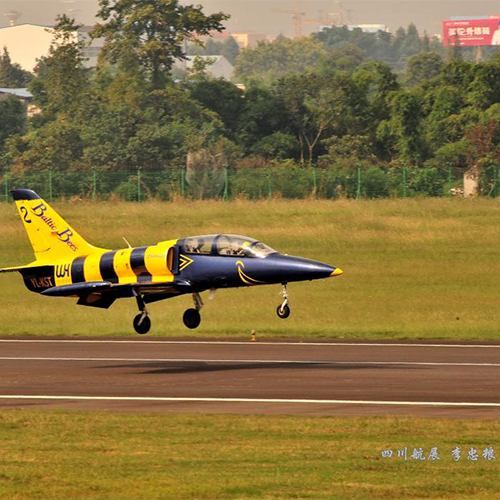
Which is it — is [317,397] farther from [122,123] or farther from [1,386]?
[122,123]

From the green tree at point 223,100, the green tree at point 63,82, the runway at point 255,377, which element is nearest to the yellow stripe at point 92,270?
the runway at point 255,377

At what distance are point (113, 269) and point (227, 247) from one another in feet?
12.3

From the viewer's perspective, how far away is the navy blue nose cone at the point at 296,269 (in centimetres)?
3588

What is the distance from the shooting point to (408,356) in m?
40.9

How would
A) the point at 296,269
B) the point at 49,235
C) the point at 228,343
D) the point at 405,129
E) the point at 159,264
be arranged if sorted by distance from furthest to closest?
the point at 405,129 < the point at 228,343 < the point at 49,235 < the point at 159,264 < the point at 296,269

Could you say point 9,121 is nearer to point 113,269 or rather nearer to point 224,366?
point 113,269

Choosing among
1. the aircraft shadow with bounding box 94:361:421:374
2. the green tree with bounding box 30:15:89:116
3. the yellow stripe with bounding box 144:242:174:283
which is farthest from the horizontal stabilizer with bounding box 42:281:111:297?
the green tree with bounding box 30:15:89:116

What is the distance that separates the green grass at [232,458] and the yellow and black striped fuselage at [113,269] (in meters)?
9.10

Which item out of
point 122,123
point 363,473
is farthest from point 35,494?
point 122,123

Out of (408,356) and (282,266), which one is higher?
(282,266)

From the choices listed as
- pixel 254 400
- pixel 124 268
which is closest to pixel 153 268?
pixel 124 268

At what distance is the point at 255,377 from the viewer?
35938 millimetres

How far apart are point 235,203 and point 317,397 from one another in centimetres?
Answer: 4494

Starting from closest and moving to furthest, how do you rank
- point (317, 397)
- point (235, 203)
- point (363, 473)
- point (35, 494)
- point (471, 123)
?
point (35, 494)
point (363, 473)
point (317, 397)
point (235, 203)
point (471, 123)
